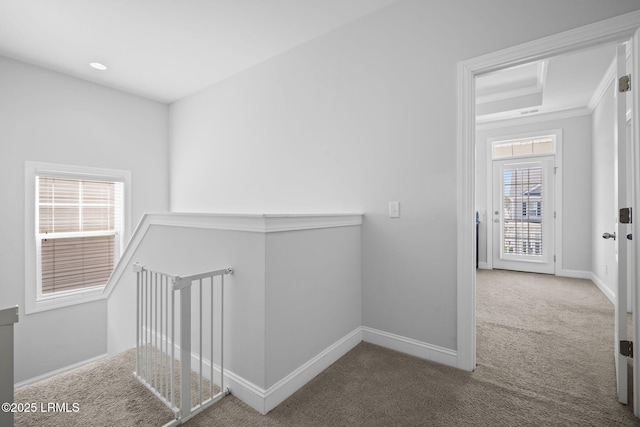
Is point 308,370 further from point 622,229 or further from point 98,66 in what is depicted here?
point 98,66

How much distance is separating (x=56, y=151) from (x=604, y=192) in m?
6.49

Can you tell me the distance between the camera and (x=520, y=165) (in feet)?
16.7

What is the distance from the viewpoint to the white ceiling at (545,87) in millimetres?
3215

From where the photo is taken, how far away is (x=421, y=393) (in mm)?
1777

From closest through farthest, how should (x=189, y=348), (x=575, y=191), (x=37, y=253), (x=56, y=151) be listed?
(x=189, y=348), (x=37, y=253), (x=56, y=151), (x=575, y=191)

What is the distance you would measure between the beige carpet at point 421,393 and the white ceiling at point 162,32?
2.68 meters

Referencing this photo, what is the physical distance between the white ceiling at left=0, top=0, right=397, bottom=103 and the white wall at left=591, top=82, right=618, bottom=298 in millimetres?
3227

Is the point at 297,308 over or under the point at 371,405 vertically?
over

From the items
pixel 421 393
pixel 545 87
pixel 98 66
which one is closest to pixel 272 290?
pixel 421 393

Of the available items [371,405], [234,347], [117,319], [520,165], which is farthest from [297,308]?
[520,165]

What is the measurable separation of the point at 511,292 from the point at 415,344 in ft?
7.67

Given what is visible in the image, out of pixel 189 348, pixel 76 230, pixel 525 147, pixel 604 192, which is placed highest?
pixel 525 147

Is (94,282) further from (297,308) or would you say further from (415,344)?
(415,344)

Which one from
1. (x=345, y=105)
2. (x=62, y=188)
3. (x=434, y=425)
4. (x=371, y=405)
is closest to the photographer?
(x=434, y=425)
